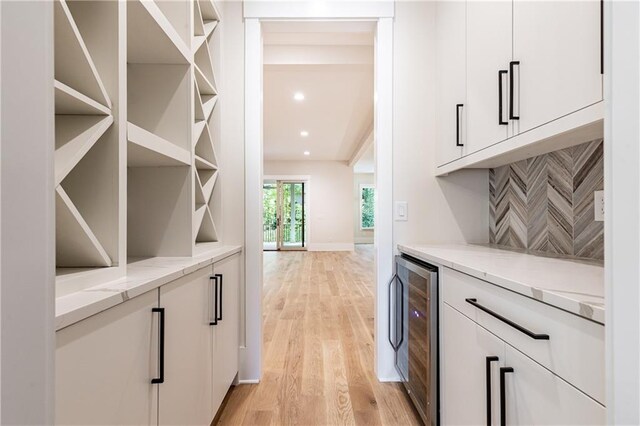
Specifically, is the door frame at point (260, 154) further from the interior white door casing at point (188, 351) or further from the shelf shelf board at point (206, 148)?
the interior white door casing at point (188, 351)

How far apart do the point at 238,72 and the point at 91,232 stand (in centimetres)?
157

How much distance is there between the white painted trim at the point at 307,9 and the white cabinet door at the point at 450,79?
49 cm

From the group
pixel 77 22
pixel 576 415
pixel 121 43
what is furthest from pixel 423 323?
pixel 77 22

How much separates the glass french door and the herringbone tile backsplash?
27.6 ft

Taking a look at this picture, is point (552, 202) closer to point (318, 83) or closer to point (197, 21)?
point (197, 21)

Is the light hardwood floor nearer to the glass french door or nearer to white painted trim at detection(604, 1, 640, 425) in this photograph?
white painted trim at detection(604, 1, 640, 425)

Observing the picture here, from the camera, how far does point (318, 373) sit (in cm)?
219

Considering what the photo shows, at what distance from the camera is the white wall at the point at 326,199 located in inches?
399

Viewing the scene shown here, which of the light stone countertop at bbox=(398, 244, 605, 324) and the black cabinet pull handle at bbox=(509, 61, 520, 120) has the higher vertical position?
the black cabinet pull handle at bbox=(509, 61, 520, 120)

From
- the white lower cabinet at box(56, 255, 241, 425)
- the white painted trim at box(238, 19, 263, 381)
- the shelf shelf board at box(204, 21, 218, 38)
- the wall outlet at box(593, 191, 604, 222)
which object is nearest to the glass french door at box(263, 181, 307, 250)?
the white painted trim at box(238, 19, 263, 381)

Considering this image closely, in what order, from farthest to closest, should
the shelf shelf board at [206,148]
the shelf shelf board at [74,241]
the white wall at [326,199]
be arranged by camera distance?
the white wall at [326,199] → the shelf shelf board at [206,148] → the shelf shelf board at [74,241]

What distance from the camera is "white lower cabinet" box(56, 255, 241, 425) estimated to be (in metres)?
0.65

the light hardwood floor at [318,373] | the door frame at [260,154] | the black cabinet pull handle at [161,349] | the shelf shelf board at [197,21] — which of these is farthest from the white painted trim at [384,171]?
the black cabinet pull handle at [161,349]

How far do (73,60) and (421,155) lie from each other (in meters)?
1.86
